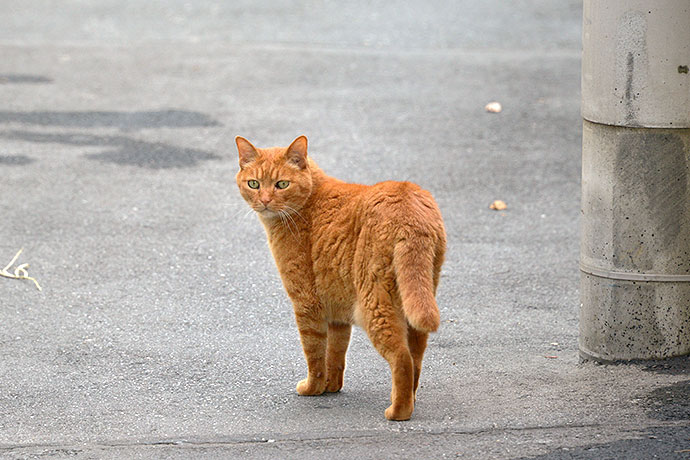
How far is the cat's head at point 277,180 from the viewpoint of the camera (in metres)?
4.60

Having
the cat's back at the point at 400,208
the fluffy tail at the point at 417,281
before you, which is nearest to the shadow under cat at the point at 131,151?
the cat's back at the point at 400,208

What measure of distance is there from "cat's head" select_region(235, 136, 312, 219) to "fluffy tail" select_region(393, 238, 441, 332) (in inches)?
27.3

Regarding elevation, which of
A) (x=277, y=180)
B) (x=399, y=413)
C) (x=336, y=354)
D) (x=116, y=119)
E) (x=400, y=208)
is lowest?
(x=399, y=413)

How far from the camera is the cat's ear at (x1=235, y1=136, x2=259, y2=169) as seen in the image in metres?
4.68

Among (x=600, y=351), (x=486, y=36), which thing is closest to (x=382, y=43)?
(x=486, y=36)

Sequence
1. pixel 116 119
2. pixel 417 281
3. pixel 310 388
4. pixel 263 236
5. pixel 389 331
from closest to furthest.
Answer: pixel 417 281, pixel 389 331, pixel 310 388, pixel 263 236, pixel 116 119

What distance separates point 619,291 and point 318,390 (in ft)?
5.15

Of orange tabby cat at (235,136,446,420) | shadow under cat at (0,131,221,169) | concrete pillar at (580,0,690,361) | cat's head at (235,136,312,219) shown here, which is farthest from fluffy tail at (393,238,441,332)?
shadow under cat at (0,131,221,169)

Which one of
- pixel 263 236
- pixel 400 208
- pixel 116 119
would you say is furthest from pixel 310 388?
pixel 116 119

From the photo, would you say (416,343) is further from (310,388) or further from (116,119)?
(116,119)

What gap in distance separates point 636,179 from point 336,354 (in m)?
1.69

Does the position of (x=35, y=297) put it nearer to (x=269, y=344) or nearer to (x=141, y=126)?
(x=269, y=344)

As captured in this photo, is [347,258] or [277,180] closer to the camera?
[347,258]

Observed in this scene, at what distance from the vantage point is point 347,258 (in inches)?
172
